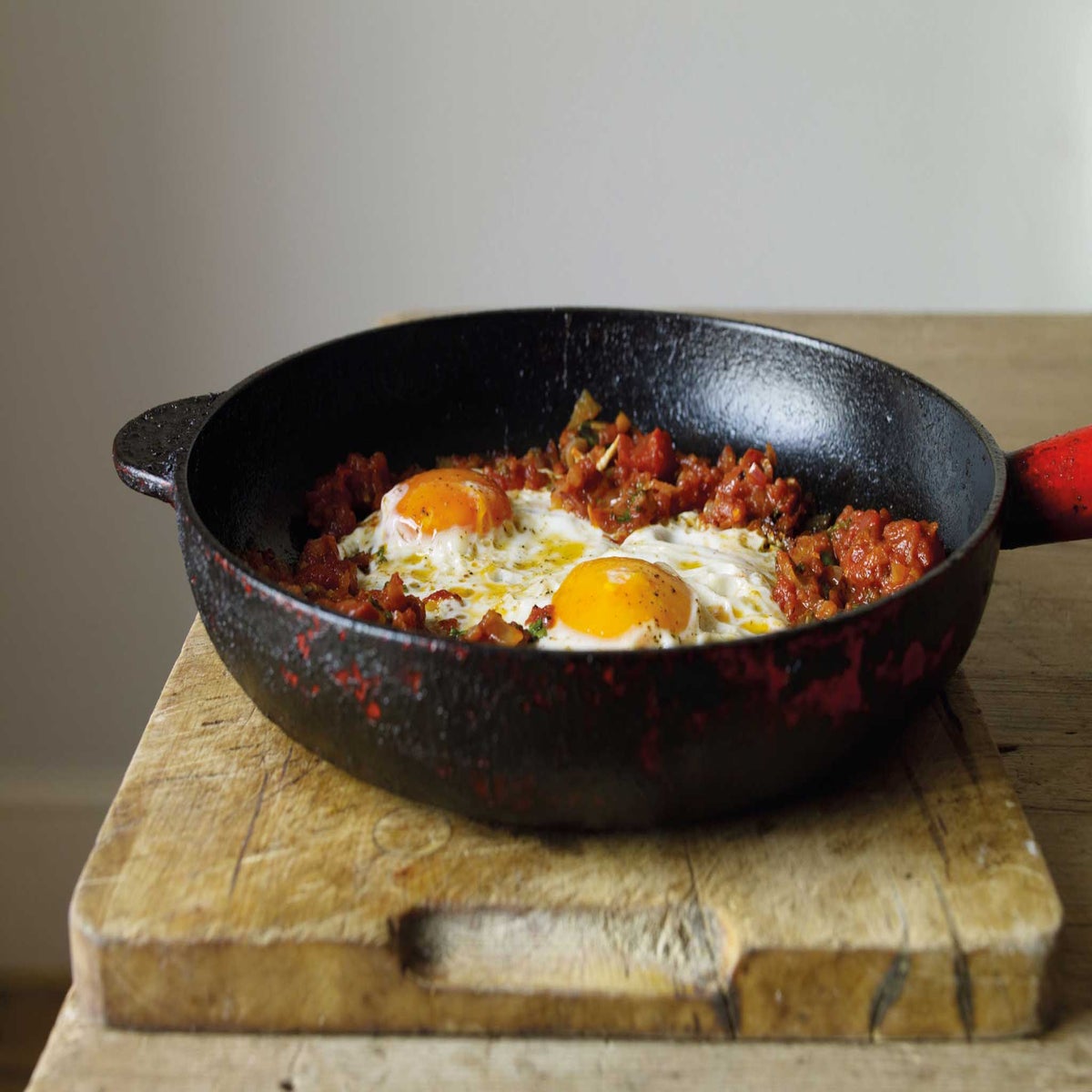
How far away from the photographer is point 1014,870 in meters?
1.42

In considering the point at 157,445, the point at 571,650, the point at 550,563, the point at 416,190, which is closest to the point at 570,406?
the point at 550,563

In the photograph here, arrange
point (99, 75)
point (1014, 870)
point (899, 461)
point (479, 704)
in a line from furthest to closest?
point (99, 75) → point (899, 461) → point (1014, 870) → point (479, 704)

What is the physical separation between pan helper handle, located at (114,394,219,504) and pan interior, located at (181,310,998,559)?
0.06 metres

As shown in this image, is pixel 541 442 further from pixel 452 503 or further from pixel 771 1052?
pixel 771 1052

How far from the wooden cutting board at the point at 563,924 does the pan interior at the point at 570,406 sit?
55 cm

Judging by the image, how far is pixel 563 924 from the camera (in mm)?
1382

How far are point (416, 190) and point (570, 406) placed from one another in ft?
5.67

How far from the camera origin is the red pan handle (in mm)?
1675

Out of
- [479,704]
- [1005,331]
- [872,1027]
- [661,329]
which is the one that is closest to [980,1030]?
[872,1027]

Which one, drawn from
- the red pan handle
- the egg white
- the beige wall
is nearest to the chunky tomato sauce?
the egg white

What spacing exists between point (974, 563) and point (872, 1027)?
0.50 meters

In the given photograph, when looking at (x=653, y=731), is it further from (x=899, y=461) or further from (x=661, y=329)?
(x=661, y=329)

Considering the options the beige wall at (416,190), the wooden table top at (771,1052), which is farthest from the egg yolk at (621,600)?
the beige wall at (416,190)

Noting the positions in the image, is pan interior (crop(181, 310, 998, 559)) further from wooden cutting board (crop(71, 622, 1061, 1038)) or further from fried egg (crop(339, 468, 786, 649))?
wooden cutting board (crop(71, 622, 1061, 1038))
